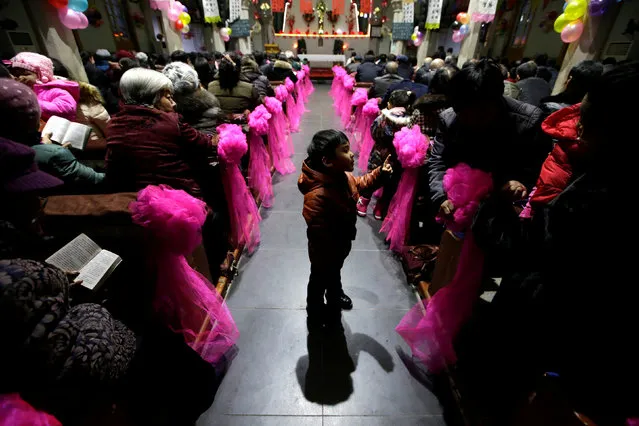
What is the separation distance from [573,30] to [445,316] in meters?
6.33

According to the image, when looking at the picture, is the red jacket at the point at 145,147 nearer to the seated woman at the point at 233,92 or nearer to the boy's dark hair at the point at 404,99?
the seated woman at the point at 233,92

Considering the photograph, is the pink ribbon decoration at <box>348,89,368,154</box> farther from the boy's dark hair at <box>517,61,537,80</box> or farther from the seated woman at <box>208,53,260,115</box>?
the boy's dark hair at <box>517,61,537,80</box>

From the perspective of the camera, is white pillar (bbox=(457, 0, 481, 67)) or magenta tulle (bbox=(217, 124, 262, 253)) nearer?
magenta tulle (bbox=(217, 124, 262, 253))

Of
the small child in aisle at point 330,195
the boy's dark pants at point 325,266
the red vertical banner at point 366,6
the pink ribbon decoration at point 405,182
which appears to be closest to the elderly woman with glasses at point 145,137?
the small child in aisle at point 330,195

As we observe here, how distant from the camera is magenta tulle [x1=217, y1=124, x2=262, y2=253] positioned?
233cm

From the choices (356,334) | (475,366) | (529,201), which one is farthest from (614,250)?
(356,334)

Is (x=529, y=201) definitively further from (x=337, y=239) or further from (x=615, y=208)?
(x=337, y=239)

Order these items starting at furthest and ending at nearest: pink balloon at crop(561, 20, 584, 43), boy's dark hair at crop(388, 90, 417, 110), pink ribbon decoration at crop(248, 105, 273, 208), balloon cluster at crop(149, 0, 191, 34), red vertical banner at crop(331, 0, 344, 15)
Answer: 1. red vertical banner at crop(331, 0, 344, 15)
2. balloon cluster at crop(149, 0, 191, 34)
3. pink balloon at crop(561, 20, 584, 43)
4. pink ribbon decoration at crop(248, 105, 273, 208)
5. boy's dark hair at crop(388, 90, 417, 110)

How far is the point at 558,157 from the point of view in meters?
1.43

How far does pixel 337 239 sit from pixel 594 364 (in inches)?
45.9

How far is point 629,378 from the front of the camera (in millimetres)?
897

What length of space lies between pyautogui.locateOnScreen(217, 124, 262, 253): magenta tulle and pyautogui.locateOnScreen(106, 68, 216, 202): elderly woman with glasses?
418 mm

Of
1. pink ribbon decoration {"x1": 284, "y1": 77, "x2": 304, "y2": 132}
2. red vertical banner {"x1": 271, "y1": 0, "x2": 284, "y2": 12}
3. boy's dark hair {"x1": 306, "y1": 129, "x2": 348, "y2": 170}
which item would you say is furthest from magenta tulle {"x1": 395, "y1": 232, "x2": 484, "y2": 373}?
red vertical banner {"x1": 271, "y1": 0, "x2": 284, "y2": 12}

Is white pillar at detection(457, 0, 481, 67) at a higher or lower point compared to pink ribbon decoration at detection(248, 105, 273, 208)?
higher
